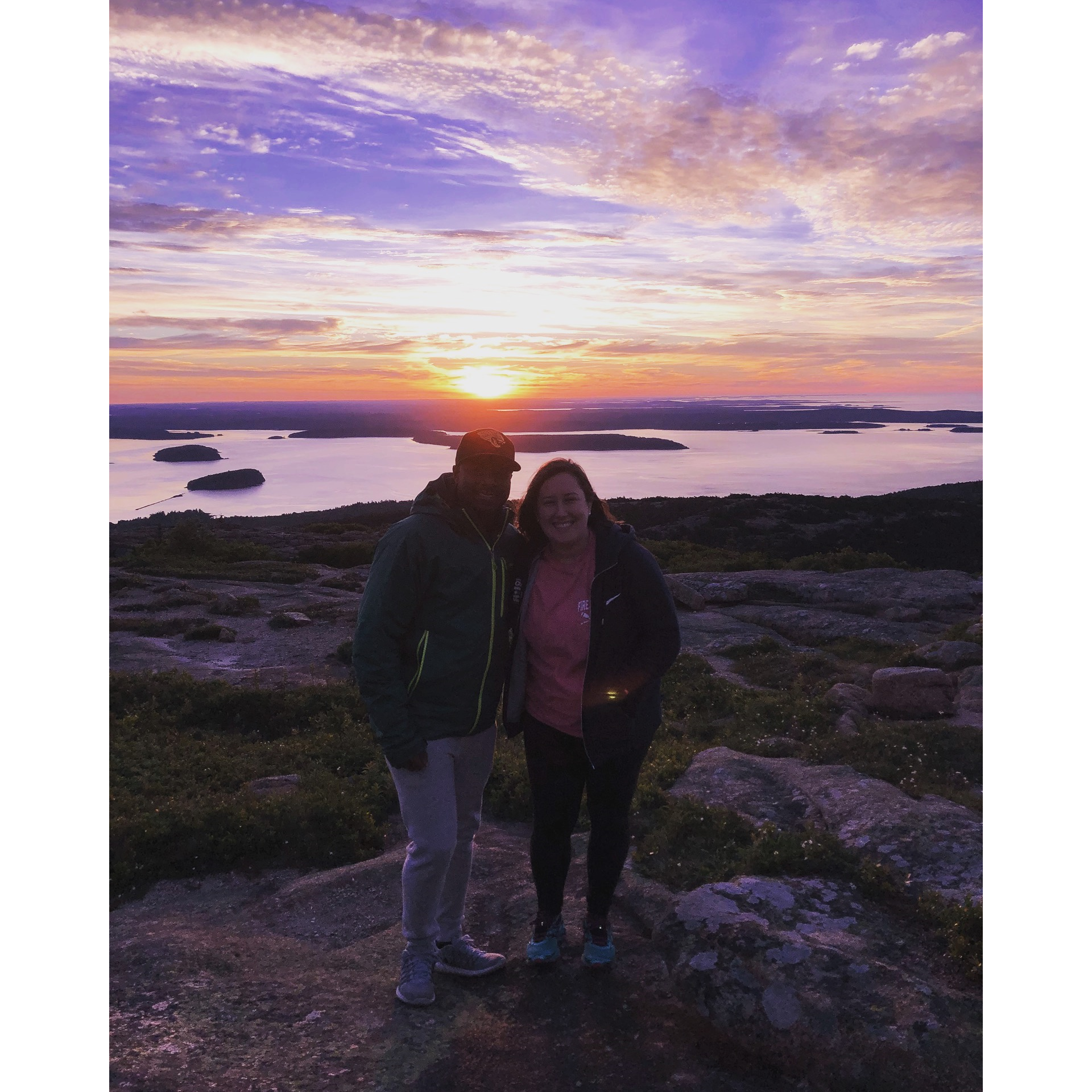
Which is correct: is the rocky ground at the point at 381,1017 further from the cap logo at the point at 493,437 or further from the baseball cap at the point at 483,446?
the cap logo at the point at 493,437

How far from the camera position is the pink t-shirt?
184 inches

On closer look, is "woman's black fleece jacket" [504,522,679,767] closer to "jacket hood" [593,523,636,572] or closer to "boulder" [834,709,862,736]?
"jacket hood" [593,523,636,572]

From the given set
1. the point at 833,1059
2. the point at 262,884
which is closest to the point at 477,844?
the point at 262,884

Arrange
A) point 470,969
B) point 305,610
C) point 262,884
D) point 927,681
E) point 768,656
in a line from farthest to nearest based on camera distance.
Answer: point 305,610
point 768,656
point 927,681
point 262,884
point 470,969

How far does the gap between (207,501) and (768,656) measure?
65.8 metres

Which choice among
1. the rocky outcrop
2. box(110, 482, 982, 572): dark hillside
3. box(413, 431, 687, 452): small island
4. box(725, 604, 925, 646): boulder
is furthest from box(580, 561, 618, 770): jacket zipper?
box(413, 431, 687, 452): small island

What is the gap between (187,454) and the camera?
317ft

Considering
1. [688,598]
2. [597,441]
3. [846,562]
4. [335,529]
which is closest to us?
[688,598]

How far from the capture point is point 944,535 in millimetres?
42375

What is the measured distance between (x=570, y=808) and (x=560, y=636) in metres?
1.07

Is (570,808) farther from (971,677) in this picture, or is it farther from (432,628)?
(971,677)

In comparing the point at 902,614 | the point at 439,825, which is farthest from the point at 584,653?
the point at 902,614

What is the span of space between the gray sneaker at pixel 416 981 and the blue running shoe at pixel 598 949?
37.9 inches
